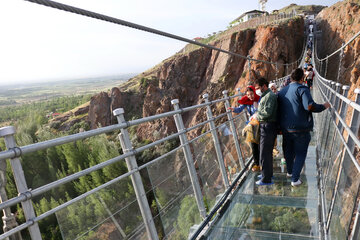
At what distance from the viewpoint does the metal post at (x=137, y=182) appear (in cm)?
200

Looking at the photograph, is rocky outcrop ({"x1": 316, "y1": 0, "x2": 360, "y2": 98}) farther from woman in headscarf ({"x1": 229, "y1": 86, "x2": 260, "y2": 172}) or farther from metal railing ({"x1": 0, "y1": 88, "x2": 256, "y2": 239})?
metal railing ({"x1": 0, "y1": 88, "x2": 256, "y2": 239})

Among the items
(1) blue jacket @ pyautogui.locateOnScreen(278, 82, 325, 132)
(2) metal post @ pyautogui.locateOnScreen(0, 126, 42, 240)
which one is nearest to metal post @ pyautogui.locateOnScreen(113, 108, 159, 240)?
(2) metal post @ pyautogui.locateOnScreen(0, 126, 42, 240)

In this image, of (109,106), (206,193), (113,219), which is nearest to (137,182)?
(113,219)

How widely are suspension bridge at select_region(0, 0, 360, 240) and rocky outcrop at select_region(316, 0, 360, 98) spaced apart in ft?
86.7

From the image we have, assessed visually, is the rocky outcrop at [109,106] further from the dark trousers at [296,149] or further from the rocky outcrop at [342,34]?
the dark trousers at [296,149]

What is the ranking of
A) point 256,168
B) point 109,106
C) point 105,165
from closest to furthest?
1. point 105,165
2. point 256,168
3. point 109,106

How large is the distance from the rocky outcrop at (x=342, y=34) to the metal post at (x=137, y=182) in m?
28.6

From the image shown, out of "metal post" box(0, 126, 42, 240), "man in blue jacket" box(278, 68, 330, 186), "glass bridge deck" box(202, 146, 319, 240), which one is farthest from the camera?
"man in blue jacket" box(278, 68, 330, 186)

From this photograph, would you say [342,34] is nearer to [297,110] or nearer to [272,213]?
[297,110]

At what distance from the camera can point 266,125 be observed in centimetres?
374

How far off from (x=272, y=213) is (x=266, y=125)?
3.86ft

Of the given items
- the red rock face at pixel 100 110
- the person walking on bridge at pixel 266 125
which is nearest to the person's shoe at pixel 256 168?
the person walking on bridge at pixel 266 125

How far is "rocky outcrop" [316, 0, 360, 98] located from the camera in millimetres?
27344

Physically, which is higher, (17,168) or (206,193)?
(17,168)
